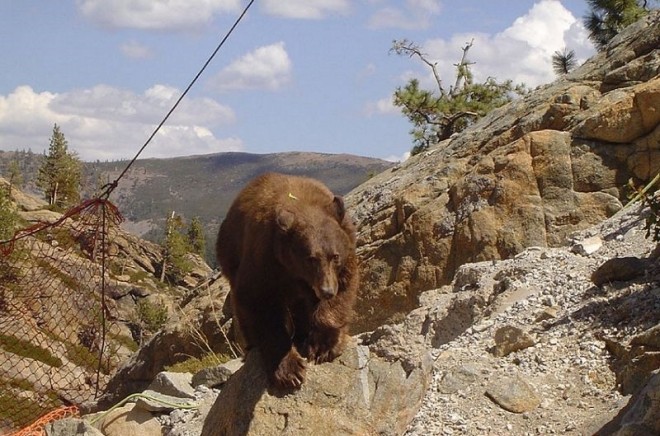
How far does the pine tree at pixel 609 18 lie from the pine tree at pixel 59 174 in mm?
62567

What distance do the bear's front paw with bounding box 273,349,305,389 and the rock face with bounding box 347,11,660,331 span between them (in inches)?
244

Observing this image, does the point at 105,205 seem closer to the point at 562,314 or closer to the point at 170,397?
the point at 170,397

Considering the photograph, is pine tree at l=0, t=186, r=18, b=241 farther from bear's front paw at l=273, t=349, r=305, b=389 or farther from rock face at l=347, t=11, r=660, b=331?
bear's front paw at l=273, t=349, r=305, b=389

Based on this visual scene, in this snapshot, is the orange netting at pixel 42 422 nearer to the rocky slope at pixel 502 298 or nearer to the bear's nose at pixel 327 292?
the rocky slope at pixel 502 298

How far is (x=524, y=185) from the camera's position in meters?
12.9

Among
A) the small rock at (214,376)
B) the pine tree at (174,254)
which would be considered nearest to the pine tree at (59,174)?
the pine tree at (174,254)

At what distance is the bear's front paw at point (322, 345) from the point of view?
706 cm

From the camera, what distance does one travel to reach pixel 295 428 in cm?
680

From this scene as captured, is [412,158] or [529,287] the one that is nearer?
[529,287]

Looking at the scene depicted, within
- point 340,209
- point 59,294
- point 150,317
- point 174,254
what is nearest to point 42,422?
point 340,209

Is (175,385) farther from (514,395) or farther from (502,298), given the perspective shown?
(514,395)

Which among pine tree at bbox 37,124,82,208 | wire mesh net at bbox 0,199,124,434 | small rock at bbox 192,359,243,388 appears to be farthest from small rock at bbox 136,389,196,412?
pine tree at bbox 37,124,82,208

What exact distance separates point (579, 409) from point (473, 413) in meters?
0.93

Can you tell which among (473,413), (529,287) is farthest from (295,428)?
(529,287)
